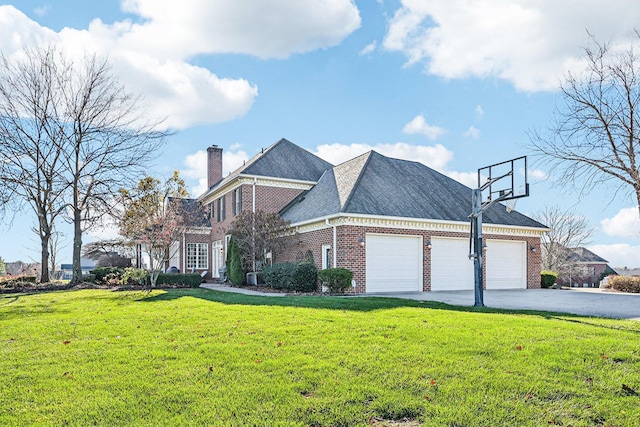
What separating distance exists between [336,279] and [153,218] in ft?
30.4

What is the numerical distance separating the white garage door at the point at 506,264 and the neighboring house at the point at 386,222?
5 cm

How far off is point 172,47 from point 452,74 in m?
8.11

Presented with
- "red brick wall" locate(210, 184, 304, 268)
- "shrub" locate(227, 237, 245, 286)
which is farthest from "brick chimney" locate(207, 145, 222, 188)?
"shrub" locate(227, 237, 245, 286)

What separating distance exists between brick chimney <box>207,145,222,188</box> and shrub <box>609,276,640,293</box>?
24.2 meters

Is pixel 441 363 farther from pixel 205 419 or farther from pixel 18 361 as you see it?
pixel 18 361

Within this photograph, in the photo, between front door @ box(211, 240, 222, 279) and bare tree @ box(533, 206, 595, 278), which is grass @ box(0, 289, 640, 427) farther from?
bare tree @ box(533, 206, 595, 278)

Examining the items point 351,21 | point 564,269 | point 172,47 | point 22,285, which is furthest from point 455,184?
point 564,269

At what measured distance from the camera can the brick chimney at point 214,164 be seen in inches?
1318

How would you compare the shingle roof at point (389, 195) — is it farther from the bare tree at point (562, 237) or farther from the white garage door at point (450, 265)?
the bare tree at point (562, 237)

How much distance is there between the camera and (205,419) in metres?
4.23

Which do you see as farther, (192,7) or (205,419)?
(192,7)

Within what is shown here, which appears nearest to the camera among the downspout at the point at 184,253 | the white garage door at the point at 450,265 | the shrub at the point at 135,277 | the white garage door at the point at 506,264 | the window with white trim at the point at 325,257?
the window with white trim at the point at 325,257

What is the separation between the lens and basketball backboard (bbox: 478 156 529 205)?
13.2 meters

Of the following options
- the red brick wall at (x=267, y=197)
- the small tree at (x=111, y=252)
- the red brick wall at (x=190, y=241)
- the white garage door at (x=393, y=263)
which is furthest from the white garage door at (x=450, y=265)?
the small tree at (x=111, y=252)
